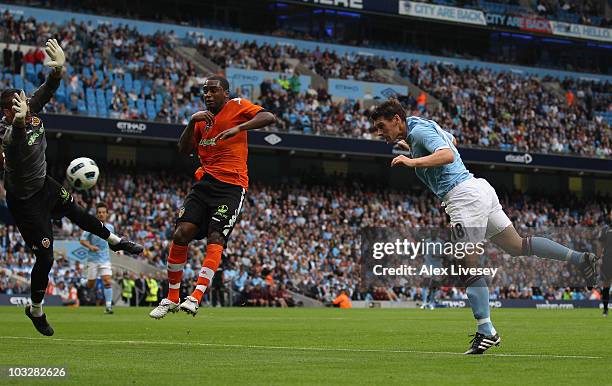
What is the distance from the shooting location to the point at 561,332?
16.5 metres

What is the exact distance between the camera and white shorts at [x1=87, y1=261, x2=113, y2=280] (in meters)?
26.5

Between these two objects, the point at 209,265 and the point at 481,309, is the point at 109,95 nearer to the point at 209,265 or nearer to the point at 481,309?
the point at 209,265

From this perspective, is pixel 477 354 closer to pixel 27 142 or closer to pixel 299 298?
pixel 27 142

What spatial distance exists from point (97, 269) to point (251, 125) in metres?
14.8

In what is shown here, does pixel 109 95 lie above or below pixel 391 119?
below

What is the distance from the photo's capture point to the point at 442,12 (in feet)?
198

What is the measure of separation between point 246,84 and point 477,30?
63.2ft

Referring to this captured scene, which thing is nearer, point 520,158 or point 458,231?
point 458,231

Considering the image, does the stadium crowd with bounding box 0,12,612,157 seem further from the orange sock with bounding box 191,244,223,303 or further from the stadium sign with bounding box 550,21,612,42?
the orange sock with bounding box 191,244,223,303

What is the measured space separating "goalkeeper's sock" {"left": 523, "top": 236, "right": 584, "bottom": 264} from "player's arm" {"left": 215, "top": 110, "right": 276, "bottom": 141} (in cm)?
341

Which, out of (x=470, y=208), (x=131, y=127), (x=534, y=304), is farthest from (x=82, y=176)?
(x=534, y=304)

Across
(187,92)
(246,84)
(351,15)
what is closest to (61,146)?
(187,92)

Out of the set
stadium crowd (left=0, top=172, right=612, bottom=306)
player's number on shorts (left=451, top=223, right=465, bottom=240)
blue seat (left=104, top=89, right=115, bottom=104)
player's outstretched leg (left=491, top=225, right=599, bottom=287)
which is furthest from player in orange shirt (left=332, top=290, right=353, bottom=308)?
player's number on shorts (left=451, top=223, right=465, bottom=240)

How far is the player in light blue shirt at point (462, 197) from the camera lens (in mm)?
10781
